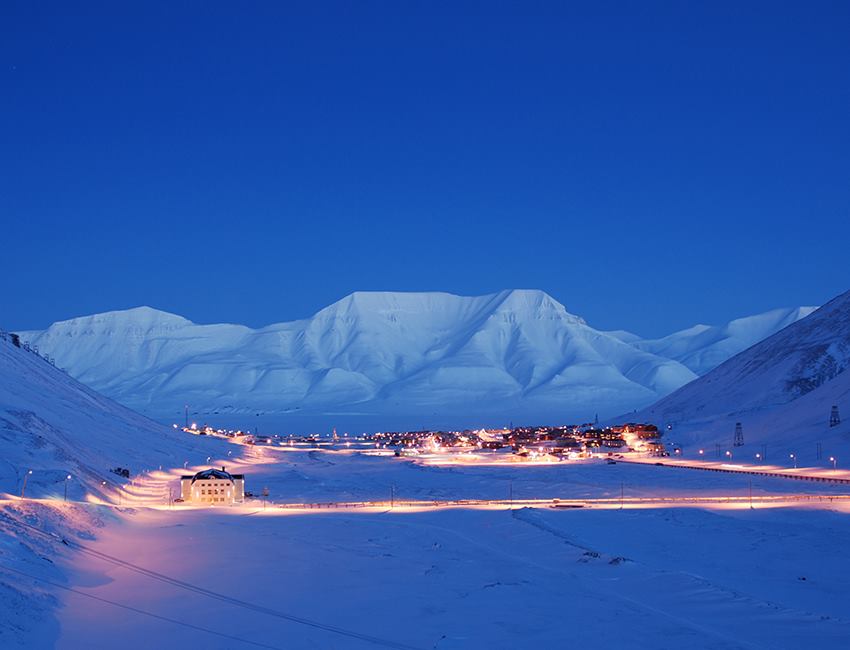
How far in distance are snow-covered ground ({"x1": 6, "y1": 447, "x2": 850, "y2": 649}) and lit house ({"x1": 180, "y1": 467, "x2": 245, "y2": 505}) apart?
436 cm

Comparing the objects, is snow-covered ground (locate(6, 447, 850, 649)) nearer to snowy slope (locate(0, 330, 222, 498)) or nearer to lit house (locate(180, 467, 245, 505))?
lit house (locate(180, 467, 245, 505))

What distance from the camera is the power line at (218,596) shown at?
23000 mm

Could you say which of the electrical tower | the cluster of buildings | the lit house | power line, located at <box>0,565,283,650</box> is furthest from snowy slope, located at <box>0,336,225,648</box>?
the electrical tower

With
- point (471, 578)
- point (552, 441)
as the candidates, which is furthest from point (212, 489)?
point (552, 441)

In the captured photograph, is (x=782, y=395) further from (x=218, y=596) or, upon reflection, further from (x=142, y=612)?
(x=142, y=612)

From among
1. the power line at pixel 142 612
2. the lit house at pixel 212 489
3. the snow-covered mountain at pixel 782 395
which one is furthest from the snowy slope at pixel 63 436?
the snow-covered mountain at pixel 782 395

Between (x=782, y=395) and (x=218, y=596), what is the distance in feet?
395

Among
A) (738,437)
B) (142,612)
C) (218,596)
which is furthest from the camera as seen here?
(738,437)

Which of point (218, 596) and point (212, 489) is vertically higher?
point (212, 489)

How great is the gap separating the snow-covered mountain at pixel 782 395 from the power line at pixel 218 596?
7304cm

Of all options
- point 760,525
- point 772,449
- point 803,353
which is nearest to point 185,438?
point 772,449

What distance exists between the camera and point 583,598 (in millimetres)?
27281

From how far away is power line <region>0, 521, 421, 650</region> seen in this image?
23000 mm

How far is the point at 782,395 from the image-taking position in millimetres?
131625
